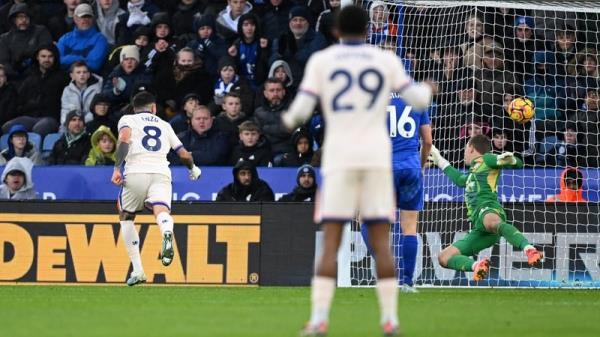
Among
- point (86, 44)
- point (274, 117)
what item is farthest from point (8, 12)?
point (274, 117)

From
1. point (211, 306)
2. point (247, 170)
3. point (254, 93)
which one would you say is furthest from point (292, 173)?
point (211, 306)

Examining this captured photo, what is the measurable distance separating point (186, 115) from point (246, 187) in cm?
251

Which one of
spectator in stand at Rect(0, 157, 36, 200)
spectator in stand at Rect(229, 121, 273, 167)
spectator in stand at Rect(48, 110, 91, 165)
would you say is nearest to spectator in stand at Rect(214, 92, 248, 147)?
spectator in stand at Rect(229, 121, 273, 167)

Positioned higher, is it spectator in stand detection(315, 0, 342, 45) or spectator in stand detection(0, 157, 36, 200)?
spectator in stand detection(315, 0, 342, 45)

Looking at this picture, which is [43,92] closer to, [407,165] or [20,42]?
[20,42]

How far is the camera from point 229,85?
20266mm

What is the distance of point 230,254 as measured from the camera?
16500 mm

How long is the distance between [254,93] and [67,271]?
15.6 feet

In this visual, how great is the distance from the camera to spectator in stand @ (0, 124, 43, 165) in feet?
63.5

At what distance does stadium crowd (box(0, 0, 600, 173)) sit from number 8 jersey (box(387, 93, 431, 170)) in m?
3.05

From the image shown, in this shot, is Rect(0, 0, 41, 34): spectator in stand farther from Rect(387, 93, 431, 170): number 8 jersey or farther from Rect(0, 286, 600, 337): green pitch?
Rect(387, 93, 431, 170): number 8 jersey

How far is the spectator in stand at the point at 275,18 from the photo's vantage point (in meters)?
21.0

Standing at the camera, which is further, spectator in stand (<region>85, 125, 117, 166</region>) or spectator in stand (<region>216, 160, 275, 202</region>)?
spectator in stand (<region>85, 125, 117, 166</region>)

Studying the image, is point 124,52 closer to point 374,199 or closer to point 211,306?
point 211,306
